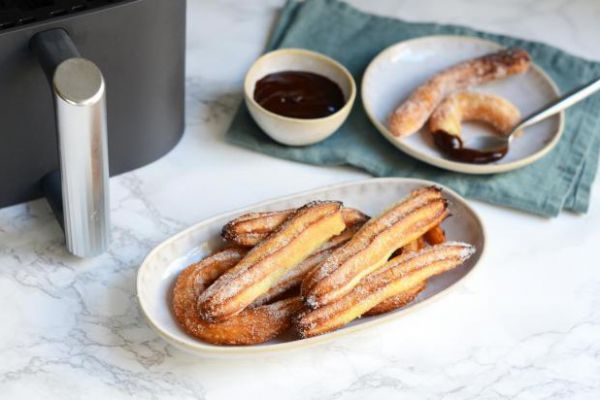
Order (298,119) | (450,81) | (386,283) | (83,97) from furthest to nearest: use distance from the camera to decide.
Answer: (450,81)
(298,119)
(386,283)
(83,97)

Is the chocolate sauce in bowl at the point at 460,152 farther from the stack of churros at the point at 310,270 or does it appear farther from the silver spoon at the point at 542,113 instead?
the stack of churros at the point at 310,270

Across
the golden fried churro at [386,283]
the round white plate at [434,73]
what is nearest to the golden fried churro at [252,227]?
the golden fried churro at [386,283]

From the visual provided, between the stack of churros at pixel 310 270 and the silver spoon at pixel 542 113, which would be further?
the silver spoon at pixel 542 113

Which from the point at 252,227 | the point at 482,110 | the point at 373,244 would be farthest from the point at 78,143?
the point at 482,110

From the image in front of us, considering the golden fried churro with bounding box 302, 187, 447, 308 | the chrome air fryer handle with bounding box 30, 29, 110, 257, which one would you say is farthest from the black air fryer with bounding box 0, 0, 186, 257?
the golden fried churro with bounding box 302, 187, 447, 308

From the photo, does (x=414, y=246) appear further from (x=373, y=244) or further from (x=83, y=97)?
(x=83, y=97)

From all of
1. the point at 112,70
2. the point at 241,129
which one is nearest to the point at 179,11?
the point at 112,70

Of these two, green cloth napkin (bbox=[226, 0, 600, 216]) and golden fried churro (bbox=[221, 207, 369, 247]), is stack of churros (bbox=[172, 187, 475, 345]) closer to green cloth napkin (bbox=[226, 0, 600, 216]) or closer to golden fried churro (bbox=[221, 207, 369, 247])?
golden fried churro (bbox=[221, 207, 369, 247])

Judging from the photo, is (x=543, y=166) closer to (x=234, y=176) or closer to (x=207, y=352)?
(x=234, y=176)
